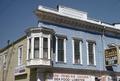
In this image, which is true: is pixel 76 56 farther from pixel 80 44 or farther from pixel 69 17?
pixel 69 17

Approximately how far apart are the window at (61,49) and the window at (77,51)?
1.46 m

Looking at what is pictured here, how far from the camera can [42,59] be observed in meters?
24.4

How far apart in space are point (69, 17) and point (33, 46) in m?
5.43

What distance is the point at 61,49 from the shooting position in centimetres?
2691

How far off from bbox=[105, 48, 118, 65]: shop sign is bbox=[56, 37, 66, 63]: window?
228 inches

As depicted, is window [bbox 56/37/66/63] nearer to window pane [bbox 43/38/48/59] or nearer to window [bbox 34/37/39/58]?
window pane [bbox 43/38/48/59]

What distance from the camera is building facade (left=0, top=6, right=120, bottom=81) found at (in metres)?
25.1

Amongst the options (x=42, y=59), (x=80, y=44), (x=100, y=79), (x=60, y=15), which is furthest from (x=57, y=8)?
(x=100, y=79)

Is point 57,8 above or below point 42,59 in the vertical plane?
above

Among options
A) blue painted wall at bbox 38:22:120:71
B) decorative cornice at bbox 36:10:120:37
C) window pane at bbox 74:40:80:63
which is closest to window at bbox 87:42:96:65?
blue painted wall at bbox 38:22:120:71

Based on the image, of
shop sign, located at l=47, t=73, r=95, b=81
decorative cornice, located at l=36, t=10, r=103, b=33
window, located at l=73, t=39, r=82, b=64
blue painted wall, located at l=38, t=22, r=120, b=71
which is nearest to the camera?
shop sign, located at l=47, t=73, r=95, b=81

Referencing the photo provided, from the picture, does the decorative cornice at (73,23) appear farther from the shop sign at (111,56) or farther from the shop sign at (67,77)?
the shop sign at (67,77)

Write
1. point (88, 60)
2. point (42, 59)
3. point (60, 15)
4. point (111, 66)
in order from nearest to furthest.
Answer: point (42, 59), point (60, 15), point (88, 60), point (111, 66)

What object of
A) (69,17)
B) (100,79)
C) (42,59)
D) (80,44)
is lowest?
(100,79)
